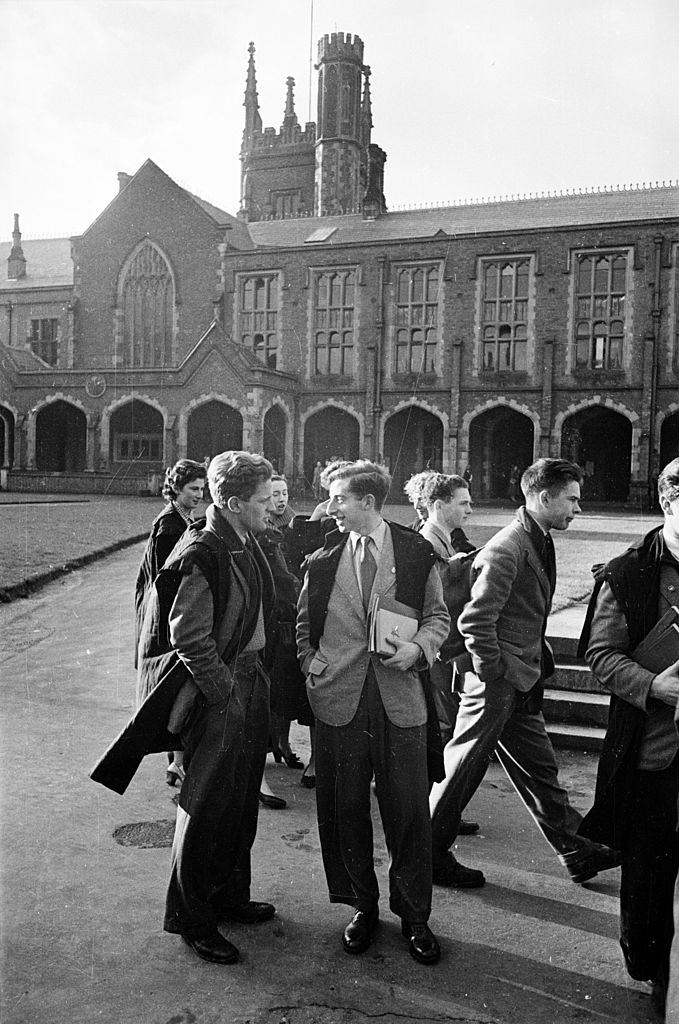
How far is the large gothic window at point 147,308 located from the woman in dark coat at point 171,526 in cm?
3148

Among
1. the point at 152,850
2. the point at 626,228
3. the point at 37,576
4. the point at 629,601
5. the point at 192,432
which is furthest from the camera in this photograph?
the point at 192,432

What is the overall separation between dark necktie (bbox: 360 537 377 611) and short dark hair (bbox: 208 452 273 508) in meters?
0.50

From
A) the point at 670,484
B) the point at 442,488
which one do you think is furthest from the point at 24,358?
the point at 670,484

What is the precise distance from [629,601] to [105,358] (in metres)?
36.1

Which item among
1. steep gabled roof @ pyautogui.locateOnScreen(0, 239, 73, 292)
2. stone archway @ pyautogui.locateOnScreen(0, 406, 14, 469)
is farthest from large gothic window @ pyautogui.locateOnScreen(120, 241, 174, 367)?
stone archway @ pyautogui.locateOnScreen(0, 406, 14, 469)

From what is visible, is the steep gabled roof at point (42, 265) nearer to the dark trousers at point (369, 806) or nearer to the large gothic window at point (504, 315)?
the large gothic window at point (504, 315)

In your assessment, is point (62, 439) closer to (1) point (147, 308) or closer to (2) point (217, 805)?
(1) point (147, 308)

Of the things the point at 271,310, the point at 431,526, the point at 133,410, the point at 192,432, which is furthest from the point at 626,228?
the point at 431,526

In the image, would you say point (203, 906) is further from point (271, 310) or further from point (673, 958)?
point (271, 310)

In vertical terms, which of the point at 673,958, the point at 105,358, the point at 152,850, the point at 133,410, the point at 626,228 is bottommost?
the point at 152,850

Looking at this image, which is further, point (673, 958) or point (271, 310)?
point (271, 310)

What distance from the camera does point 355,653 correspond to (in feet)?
11.0

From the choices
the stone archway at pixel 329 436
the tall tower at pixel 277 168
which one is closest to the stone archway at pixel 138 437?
the stone archway at pixel 329 436

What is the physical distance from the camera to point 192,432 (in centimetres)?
3138
